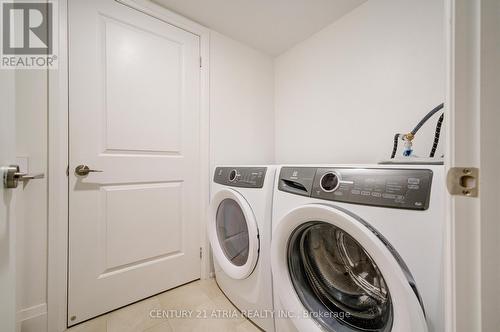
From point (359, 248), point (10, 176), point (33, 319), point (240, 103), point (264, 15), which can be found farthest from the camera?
point (240, 103)

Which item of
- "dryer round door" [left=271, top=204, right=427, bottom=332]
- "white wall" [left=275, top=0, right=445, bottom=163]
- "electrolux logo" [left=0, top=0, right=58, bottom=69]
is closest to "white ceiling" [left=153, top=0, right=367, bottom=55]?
"white wall" [left=275, top=0, right=445, bottom=163]

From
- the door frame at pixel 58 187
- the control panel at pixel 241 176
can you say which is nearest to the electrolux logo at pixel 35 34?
the door frame at pixel 58 187

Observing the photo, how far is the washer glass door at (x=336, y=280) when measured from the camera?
0.64 metres

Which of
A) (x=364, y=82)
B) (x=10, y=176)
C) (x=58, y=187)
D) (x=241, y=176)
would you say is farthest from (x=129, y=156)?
(x=364, y=82)

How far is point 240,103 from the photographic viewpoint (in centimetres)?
160

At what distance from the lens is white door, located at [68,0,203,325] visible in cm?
100

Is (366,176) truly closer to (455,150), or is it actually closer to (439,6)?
Answer: (455,150)

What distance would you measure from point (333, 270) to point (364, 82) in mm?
1142

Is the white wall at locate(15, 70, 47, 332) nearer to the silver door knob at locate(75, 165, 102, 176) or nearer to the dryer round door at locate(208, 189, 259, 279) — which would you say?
the silver door knob at locate(75, 165, 102, 176)

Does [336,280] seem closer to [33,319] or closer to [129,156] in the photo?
[129,156]

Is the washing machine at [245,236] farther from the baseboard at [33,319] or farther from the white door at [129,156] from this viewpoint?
the baseboard at [33,319]

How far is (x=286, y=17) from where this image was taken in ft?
4.32

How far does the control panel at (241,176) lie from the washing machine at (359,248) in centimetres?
11

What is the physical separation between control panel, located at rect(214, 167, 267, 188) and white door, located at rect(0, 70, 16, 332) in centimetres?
81
